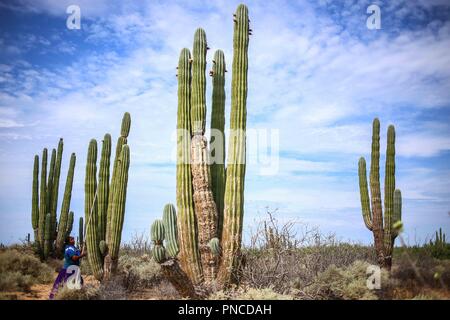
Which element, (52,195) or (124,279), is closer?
(124,279)

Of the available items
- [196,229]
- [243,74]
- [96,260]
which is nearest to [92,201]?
[96,260]

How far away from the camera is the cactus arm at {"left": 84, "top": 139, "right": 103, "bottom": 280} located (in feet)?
35.6

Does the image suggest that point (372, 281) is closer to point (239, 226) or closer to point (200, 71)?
point (239, 226)

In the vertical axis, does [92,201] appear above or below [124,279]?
above

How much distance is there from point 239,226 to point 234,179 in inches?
36.4

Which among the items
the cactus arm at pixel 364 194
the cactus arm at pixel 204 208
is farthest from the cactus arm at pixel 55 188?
the cactus arm at pixel 364 194

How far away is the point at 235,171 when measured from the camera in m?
8.51

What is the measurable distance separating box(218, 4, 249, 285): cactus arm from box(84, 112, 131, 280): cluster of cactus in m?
3.50

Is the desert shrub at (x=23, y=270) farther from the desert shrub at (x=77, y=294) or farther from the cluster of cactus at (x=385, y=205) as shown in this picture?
the cluster of cactus at (x=385, y=205)

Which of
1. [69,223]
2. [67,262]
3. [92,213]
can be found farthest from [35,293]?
[69,223]

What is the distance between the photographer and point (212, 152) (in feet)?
30.1

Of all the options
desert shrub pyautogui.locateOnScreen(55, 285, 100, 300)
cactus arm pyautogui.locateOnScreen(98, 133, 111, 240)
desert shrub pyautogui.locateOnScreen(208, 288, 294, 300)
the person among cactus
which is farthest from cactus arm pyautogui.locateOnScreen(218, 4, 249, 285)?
cactus arm pyautogui.locateOnScreen(98, 133, 111, 240)

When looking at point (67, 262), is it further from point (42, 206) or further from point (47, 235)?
point (42, 206)
